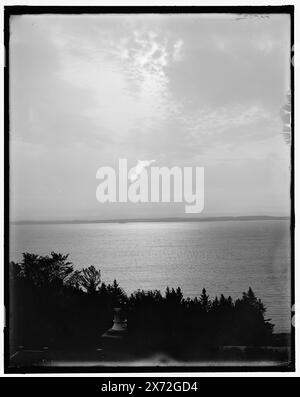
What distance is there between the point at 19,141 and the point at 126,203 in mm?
844

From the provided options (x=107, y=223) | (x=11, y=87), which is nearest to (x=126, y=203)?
(x=107, y=223)

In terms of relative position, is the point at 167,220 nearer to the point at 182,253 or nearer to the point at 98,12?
the point at 182,253

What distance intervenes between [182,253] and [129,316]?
562 mm

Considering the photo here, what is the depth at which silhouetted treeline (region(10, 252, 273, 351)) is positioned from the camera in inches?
160

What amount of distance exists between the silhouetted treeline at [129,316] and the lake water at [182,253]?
0.20ft

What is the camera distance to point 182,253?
412cm

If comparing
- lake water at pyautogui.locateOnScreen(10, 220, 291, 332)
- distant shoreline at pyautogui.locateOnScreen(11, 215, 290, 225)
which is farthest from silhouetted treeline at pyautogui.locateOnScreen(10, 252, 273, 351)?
distant shoreline at pyautogui.locateOnScreen(11, 215, 290, 225)

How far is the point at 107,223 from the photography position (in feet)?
13.5

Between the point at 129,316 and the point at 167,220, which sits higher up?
the point at 167,220

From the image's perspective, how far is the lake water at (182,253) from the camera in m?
4.10

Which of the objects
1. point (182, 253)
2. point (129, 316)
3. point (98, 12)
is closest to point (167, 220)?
point (182, 253)
